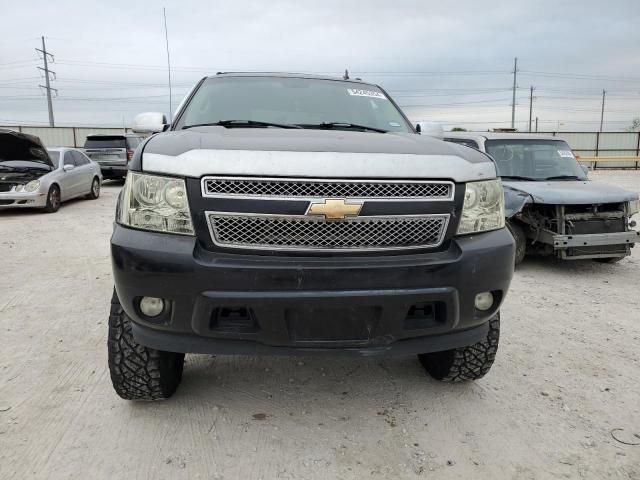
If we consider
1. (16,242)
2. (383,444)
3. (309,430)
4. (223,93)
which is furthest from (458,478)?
(16,242)

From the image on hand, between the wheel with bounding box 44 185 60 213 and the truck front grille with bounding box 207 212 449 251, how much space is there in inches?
348

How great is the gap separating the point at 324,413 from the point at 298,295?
0.92 meters

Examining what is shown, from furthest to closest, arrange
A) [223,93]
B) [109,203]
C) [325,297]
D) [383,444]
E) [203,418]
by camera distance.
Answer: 1. [109,203]
2. [223,93]
3. [203,418]
4. [383,444]
5. [325,297]

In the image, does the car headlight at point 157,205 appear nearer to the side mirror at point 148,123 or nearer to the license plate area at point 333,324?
the license plate area at point 333,324

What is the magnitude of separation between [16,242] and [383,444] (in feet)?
21.1

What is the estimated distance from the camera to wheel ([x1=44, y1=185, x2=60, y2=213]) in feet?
31.2

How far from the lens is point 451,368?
2773 mm

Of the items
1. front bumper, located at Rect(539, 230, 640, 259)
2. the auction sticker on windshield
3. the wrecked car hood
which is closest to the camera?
the auction sticker on windshield

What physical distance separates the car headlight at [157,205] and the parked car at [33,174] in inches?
325

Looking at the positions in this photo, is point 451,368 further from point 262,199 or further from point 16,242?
point 16,242

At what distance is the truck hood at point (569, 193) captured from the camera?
521cm

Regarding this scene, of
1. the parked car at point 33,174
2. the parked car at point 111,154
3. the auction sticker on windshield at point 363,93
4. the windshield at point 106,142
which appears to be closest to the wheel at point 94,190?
the parked car at point 33,174

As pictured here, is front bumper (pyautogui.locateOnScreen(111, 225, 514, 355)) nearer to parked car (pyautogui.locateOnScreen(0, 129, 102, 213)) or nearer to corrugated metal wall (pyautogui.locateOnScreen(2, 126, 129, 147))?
parked car (pyautogui.locateOnScreen(0, 129, 102, 213))

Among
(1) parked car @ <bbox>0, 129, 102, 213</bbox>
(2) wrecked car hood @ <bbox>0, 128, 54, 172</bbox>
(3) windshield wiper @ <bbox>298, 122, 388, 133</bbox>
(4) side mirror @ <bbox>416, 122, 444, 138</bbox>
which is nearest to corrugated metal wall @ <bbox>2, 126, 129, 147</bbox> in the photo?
(1) parked car @ <bbox>0, 129, 102, 213</bbox>
